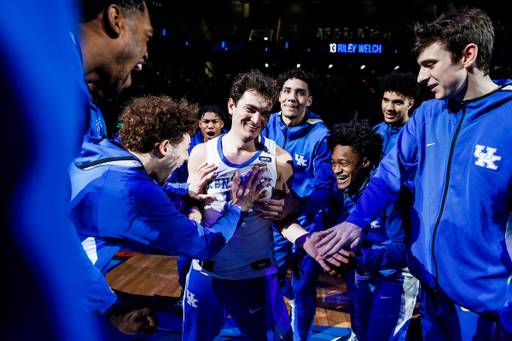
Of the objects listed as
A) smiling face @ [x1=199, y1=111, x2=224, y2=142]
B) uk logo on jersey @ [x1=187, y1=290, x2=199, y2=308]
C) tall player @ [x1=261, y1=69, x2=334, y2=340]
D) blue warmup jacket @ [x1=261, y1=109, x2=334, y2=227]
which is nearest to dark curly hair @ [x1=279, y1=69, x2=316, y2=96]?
tall player @ [x1=261, y1=69, x2=334, y2=340]

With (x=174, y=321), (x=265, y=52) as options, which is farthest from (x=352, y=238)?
(x=265, y=52)

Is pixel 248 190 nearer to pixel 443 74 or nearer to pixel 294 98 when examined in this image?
pixel 443 74

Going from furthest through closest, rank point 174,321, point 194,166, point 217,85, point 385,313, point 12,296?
point 217,85 < point 174,321 < point 385,313 < point 194,166 < point 12,296

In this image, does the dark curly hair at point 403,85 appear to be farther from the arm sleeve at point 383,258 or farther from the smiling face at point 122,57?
the smiling face at point 122,57

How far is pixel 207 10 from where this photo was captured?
77.4 ft

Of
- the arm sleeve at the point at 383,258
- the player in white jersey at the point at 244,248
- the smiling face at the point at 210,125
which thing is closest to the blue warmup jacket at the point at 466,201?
the arm sleeve at the point at 383,258

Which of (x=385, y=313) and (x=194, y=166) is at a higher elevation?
(x=194, y=166)

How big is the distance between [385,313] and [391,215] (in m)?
0.73

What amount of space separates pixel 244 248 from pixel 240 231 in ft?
0.35

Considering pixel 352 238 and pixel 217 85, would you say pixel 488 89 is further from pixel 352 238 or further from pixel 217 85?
pixel 217 85

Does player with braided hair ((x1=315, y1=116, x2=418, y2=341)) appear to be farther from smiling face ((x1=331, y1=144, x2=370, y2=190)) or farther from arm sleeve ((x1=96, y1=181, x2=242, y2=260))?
arm sleeve ((x1=96, y1=181, x2=242, y2=260))

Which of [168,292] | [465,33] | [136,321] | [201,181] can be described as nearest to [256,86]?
[201,181]

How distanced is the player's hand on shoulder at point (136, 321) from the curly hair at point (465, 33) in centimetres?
166

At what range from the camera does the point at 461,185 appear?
4.79ft
